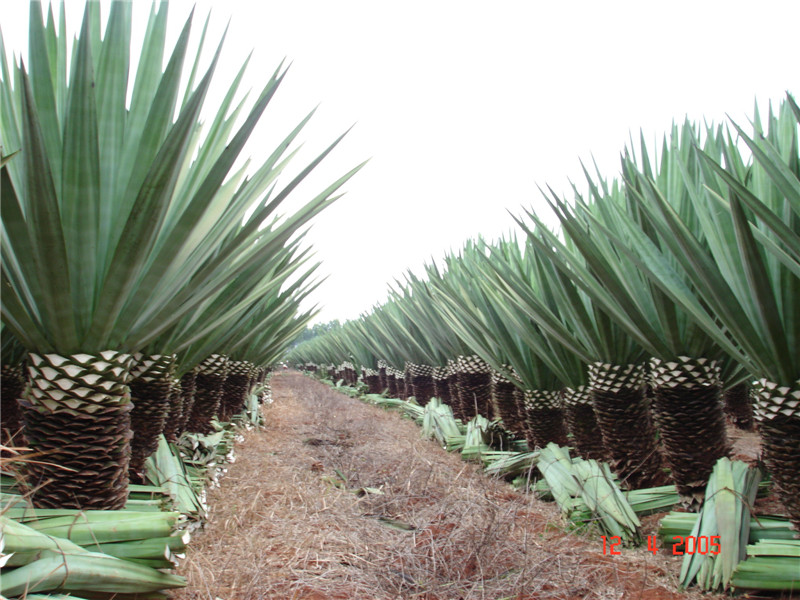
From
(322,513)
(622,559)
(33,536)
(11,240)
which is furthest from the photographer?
(322,513)

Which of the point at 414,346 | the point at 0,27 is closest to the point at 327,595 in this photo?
the point at 0,27

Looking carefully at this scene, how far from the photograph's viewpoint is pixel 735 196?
1744 millimetres

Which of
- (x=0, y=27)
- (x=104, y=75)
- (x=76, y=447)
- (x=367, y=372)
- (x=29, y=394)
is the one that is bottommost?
(x=367, y=372)

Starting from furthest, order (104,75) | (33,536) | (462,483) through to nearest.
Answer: (462,483) → (104,75) → (33,536)

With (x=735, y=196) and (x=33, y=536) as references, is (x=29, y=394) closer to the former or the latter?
(x=33, y=536)

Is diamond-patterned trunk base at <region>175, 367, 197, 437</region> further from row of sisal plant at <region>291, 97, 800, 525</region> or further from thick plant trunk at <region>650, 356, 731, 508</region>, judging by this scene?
thick plant trunk at <region>650, 356, 731, 508</region>

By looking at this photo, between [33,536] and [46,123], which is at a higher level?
[46,123]

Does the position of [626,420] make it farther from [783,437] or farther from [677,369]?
[783,437]

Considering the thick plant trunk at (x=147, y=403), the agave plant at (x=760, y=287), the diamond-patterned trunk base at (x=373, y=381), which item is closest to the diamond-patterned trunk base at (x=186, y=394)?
the thick plant trunk at (x=147, y=403)

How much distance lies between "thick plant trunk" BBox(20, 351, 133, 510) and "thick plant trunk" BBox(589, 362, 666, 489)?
7.24 ft

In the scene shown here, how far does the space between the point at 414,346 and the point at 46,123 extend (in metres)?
6.73

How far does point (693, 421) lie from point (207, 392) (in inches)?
119
